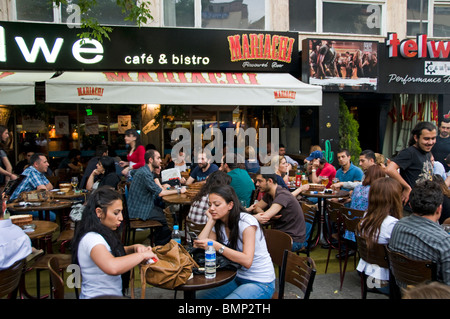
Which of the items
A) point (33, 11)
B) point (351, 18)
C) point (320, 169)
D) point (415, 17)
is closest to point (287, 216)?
point (320, 169)

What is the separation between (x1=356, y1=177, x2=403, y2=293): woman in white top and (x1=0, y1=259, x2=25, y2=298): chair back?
3217mm

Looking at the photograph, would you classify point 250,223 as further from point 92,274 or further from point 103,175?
point 103,175

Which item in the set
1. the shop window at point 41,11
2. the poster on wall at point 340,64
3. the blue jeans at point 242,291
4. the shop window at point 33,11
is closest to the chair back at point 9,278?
the blue jeans at point 242,291

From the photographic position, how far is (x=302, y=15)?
10.8 m

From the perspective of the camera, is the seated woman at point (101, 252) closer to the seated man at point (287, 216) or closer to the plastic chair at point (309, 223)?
the seated man at point (287, 216)

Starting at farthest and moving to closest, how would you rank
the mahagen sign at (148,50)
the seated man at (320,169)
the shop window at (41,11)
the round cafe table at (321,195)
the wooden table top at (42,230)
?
the shop window at (41,11), the mahagen sign at (148,50), the seated man at (320,169), the round cafe table at (321,195), the wooden table top at (42,230)

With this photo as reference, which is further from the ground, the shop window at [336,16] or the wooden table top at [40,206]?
the shop window at [336,16]

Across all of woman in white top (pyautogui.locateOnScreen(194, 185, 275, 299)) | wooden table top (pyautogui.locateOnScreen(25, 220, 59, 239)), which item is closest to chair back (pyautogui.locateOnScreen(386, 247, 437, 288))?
woman in white top (pyautogui.locateOnScreen(194, 185, 275, 299))

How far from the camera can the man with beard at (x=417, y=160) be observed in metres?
4.94

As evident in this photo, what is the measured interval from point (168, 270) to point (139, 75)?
739 cm

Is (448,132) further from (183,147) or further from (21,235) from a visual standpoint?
(183,147)

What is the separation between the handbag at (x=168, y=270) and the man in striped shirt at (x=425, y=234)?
1.82 meters

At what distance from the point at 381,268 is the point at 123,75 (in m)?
7.57

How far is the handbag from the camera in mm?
2914
